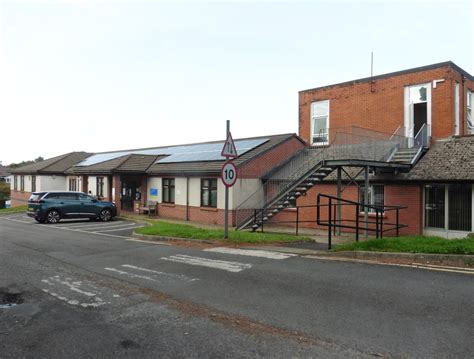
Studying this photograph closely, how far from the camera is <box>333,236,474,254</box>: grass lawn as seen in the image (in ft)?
30.1

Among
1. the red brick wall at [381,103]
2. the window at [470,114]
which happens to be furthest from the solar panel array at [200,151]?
the window at [470,114]

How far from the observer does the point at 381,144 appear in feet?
54.7

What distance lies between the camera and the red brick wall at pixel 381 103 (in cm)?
1764

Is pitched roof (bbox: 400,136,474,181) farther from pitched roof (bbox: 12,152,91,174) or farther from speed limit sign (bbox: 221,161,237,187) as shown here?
pitched roof (bbox: 12,152,91,174)

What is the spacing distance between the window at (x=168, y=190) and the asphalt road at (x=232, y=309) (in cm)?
1480

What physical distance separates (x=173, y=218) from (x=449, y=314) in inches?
772

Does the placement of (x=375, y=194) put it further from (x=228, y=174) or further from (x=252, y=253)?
(x=252, y=253)

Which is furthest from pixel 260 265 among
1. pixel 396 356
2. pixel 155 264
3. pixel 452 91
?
pixel 452 91

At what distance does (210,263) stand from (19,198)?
3813 centimetres

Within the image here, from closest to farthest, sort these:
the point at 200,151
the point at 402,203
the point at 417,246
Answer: the point at 417,246 → the point at 402,203 → the point at 200,151

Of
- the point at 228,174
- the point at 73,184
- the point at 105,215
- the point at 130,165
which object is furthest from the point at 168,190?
the point at 73,184

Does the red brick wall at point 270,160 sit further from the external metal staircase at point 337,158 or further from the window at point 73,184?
the window at point 73,184

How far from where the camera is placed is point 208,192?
2181cm

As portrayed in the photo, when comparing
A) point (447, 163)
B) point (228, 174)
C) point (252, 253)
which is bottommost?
point (252, 253)
